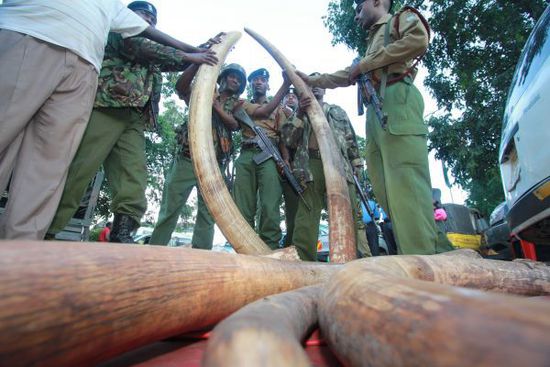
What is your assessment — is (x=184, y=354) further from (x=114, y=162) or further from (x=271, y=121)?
(x=271, y=121)

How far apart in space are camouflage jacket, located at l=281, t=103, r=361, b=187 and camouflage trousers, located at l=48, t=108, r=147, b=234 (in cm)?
163

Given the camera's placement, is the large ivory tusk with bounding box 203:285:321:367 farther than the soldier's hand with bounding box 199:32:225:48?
No

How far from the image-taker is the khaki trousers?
1.84 m

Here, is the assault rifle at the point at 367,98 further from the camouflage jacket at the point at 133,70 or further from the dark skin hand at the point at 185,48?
the camouflage jacket at the point at 133,70

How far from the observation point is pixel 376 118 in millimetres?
2533

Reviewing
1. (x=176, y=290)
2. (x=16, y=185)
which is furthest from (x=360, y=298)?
(x=16, y=185)

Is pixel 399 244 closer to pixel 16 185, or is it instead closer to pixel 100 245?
pixel 100 245

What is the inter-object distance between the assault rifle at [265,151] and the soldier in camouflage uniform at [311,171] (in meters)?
0.09

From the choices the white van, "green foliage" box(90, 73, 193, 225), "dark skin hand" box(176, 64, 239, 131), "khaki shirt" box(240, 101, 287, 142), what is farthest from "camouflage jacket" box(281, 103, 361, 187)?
"green foliage" box(90, 73, 193, 225)

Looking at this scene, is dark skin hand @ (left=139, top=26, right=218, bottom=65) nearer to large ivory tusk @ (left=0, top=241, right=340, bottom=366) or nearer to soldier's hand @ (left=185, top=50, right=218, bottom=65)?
soldier's hand @ (left=185, top=50, right=218, bottom=65)

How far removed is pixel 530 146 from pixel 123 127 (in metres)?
2.64

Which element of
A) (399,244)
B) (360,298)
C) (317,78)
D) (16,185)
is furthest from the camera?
(317,78)

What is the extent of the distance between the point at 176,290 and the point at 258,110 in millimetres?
3834

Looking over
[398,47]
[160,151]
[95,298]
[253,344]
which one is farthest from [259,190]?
[160,151]
